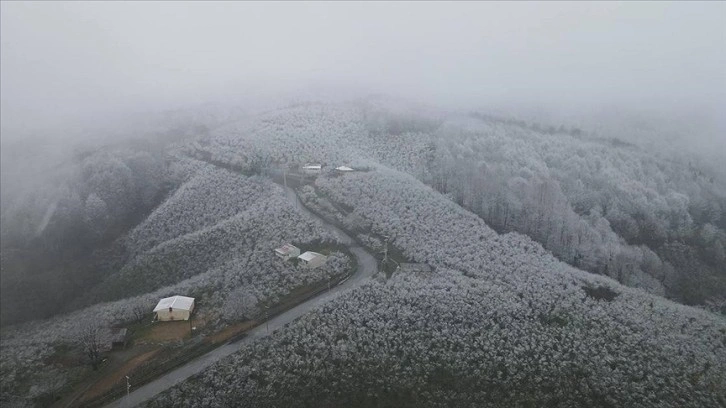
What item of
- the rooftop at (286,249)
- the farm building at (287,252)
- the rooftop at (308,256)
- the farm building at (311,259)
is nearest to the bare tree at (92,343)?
the farm building at (287,252)

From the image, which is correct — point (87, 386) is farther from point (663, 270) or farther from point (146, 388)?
point (663, 270)

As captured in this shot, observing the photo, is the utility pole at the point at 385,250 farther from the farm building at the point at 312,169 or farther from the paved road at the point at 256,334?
the farm building at the point at 312,169

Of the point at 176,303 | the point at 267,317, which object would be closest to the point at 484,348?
the point at 267,317

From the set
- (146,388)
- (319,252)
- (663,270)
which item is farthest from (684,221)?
(146,388)

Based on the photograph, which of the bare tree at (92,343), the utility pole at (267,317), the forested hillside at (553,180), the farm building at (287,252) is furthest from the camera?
the forested hillside at (553,180)

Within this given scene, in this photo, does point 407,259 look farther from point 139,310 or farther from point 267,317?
point 139,310

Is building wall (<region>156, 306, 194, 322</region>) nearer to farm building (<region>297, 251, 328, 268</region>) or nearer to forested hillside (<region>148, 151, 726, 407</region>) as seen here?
forested hillside (<region>148, 151, 726, 407</region>)
